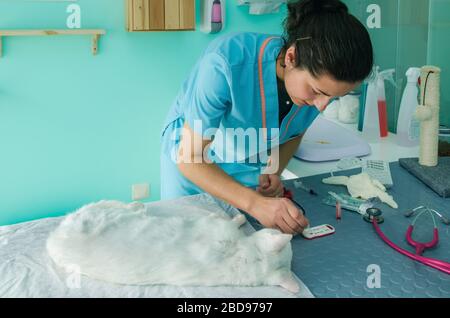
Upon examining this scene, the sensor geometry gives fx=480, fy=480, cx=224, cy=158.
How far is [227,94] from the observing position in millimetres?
1155

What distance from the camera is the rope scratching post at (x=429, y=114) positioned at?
1.40 meters

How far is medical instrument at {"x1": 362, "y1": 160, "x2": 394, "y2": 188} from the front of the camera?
133 centimetres

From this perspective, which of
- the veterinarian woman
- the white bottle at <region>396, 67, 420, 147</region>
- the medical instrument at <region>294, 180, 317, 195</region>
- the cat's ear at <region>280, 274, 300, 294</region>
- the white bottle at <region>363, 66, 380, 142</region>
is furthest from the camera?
the white bottle at <region>363, 66, 380, 142</region>

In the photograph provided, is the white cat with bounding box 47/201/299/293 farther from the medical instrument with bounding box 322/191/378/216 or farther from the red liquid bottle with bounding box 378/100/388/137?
the red liquid bottle with bounding box 378/100/388/137

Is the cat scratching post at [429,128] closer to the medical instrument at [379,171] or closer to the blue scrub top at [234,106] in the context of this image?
the medical instrument at [379,171]

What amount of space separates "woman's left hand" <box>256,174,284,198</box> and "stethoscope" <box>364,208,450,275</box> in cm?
22

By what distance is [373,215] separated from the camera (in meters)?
1.12

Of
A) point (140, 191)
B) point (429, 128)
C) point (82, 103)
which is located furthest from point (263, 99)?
point (140, 191)

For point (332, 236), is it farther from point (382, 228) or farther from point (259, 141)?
point (259, 141)

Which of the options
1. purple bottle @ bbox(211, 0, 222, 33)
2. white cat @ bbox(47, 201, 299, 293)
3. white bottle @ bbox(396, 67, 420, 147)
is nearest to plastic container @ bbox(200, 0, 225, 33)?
purple bottle @ bbox(211, 0, 222, 33)

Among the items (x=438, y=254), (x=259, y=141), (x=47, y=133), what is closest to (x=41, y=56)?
(x=47, y=133)

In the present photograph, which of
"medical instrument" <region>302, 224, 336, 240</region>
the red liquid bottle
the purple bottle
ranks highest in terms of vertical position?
the purple bottle

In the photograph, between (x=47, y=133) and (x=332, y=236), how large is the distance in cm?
161

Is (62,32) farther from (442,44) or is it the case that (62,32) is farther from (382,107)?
(442,44)
